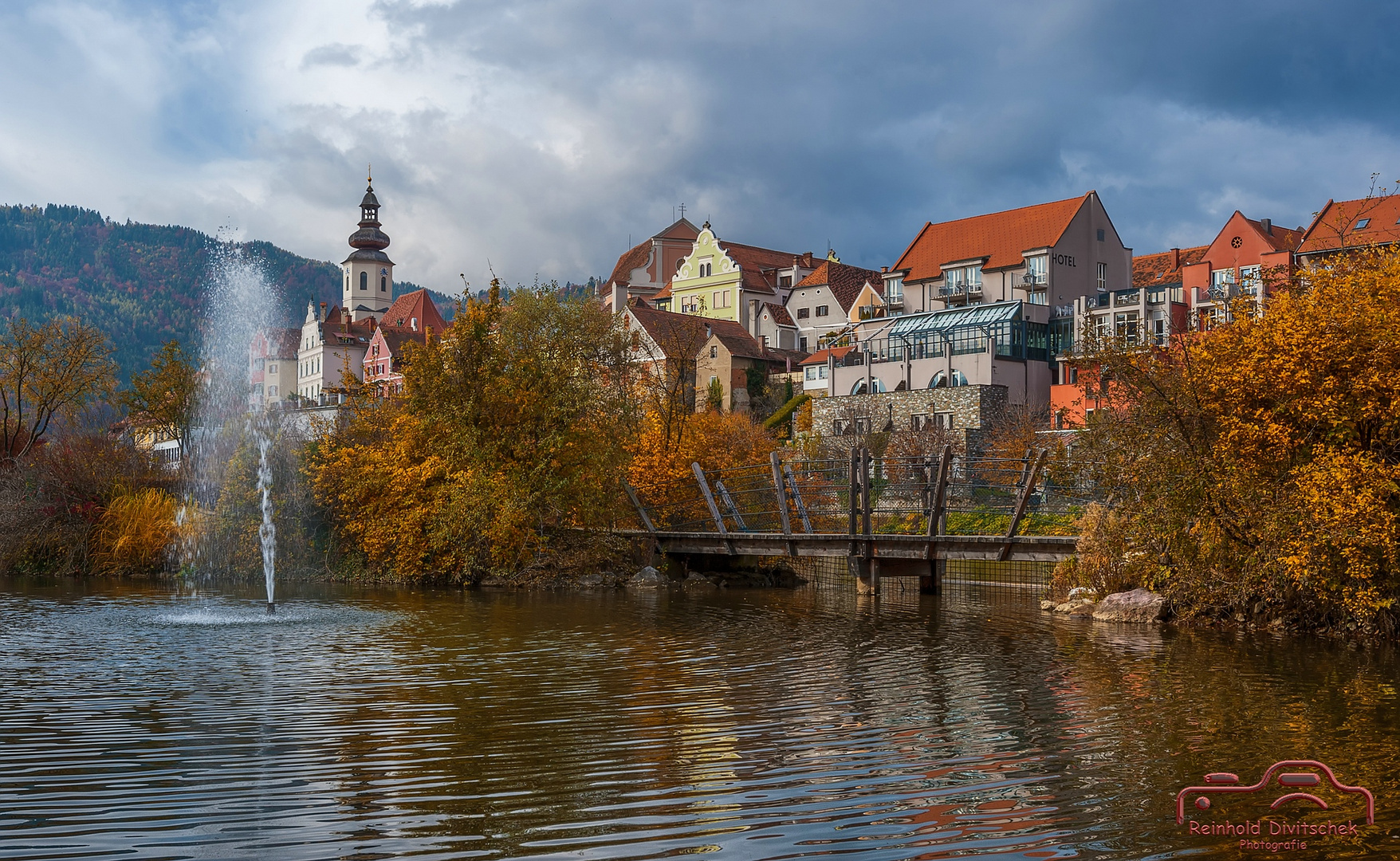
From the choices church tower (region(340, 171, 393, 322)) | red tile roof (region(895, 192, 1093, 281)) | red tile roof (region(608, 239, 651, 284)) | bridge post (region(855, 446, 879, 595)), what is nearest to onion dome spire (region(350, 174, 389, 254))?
church tower (region(340, 171, 393, 322))

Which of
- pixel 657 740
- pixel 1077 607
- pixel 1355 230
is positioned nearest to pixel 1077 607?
pixel 1077 607

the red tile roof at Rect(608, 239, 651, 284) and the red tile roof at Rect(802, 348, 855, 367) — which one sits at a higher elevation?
the red tile roof at Rect(608, 239, 651, 284)

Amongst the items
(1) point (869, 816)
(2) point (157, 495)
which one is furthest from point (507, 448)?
(1) point (869, 816)

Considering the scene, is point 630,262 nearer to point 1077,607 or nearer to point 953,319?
point 953,319

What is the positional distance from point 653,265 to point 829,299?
26470 mm

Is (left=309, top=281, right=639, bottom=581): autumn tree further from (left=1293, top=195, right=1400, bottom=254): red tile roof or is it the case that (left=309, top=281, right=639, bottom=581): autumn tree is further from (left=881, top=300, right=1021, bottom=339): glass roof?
(left=1293, top=195, right=1400, bottom=254): red tile roof

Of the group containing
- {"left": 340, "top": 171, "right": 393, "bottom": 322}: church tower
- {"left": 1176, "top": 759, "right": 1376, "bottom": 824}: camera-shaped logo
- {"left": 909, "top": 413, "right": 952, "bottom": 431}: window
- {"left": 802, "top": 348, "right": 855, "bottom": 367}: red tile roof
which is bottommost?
{"left": 1176, "top": 759, "right": 1376, "bottom": 824}: camera-shaped logo

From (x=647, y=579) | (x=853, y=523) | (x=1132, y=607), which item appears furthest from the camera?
(x=647, y=579)

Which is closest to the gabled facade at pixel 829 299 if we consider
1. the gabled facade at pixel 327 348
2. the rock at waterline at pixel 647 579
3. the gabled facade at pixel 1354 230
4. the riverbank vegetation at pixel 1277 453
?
the gabled facade at pixel 1354 230

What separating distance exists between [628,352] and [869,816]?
6378 cm

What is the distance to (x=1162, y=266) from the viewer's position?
290 feet

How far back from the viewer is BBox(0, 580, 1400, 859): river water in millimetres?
8203

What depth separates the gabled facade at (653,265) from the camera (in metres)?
114

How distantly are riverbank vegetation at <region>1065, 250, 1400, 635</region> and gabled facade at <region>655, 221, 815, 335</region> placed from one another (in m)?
72.6
